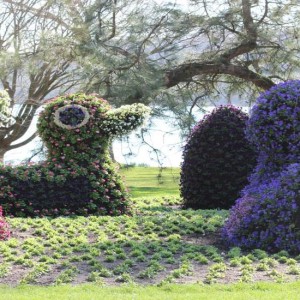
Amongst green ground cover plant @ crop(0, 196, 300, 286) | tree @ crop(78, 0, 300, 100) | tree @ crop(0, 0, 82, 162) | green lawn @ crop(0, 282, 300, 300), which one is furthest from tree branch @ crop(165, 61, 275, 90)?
green lawn @ crop(0, 282, 300, 300)

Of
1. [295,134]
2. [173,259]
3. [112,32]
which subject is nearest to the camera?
[173,259]

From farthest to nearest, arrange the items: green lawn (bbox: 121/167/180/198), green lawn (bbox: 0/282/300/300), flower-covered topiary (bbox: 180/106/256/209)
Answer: green lawn (bbox: 121/167/180/198)
flower-covered topiary (bbox: 180/106/256/209)
green lawn (bbox: 0/282/300/300)

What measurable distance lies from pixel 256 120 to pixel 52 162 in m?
3.56

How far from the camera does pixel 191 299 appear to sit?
459cm

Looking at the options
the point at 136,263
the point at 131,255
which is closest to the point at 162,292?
the point at 136,263

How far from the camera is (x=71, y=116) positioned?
386 inches

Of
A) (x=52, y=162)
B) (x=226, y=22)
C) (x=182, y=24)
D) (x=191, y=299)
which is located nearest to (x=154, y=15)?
(x=182, y=24)

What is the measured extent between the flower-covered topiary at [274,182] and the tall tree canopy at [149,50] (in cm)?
386

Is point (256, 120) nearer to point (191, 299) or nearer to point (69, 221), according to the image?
point (69, 221)

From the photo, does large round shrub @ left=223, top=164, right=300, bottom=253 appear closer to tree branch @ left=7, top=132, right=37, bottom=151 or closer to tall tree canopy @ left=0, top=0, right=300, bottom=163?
tall tree canopy @ left=0, top=0, right=300, bottom=163

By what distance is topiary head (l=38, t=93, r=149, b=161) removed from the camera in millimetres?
9758

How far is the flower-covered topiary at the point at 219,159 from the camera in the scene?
34.5 feet

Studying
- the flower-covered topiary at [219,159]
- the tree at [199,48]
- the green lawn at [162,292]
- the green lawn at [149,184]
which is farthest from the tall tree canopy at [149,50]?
the green lawn at [162,292]

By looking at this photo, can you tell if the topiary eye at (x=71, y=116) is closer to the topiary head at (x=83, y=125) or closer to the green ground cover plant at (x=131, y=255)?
the topiary head at (x=83, y=125)
